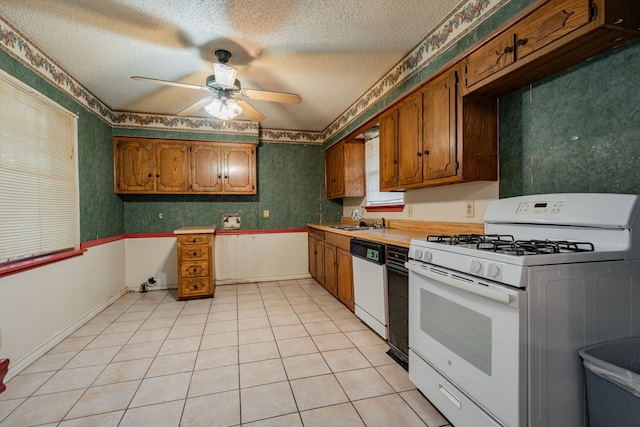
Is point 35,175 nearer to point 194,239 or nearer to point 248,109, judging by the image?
point 194,239

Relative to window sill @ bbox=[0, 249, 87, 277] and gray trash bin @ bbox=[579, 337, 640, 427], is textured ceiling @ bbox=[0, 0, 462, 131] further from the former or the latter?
gray trash bin @ bbox=[579, 337, 640, 427]

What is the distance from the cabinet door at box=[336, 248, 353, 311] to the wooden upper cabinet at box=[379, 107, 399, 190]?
865 mm

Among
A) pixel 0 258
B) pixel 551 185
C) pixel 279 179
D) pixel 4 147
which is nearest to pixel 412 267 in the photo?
pixel 551 185

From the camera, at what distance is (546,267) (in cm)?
111

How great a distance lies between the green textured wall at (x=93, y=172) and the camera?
2941mm

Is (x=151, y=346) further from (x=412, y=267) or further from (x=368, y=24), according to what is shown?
(x=368, y=24)

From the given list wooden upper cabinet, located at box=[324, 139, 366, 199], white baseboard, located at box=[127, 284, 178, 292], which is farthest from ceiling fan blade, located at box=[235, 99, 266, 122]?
white baseboard, located at box=[127, 284, 178, 292]

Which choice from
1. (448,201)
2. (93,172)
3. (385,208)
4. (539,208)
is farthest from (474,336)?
(93,172)

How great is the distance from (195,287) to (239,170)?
1819mm

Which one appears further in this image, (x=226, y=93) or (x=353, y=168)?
(x=353, y=168)

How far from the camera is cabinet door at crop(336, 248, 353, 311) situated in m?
3.12

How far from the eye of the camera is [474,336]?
52.1 inches

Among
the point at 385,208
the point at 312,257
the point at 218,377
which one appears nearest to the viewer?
the point at 218,377

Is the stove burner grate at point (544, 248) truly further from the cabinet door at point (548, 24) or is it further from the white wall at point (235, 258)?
the white wall at point (235, 258)
